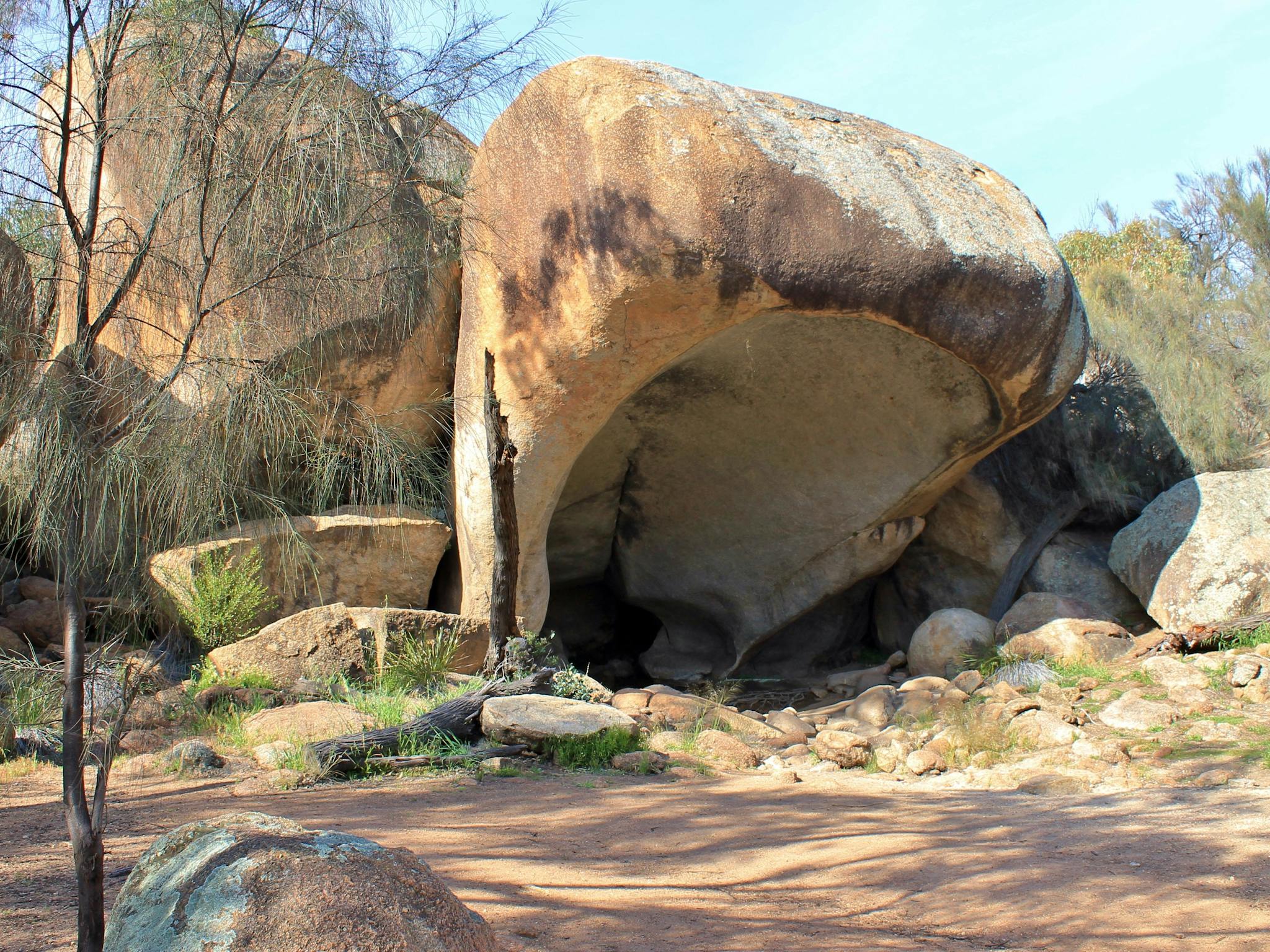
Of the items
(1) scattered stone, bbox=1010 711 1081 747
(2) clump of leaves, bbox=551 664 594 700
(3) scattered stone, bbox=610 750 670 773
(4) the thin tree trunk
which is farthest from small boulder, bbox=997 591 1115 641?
(4) the thin tree trunk

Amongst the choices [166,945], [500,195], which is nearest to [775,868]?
[166,945]

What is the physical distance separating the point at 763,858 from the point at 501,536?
12.2 feet

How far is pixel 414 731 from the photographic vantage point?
5.55 m

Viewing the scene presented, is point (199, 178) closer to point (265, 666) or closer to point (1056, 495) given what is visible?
point (265, 666)

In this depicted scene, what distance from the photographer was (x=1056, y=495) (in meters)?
10.0

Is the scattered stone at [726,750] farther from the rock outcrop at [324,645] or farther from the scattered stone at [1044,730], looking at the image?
the rock outcrop at [324,645]

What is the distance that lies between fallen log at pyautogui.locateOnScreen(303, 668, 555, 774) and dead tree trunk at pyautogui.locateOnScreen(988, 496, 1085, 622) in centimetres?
504

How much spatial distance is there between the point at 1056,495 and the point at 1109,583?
3.34 ft

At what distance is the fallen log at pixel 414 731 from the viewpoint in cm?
511

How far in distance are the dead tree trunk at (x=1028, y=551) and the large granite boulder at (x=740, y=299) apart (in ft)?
3.65

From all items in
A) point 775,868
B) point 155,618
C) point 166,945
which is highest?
point 155,618

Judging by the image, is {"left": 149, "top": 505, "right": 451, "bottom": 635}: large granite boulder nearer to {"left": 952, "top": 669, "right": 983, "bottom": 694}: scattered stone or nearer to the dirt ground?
the dirt ground

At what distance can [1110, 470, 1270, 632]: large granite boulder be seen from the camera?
812cm

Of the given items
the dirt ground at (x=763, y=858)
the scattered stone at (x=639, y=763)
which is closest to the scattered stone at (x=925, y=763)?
the dirt ground at (x=763, y=858)
